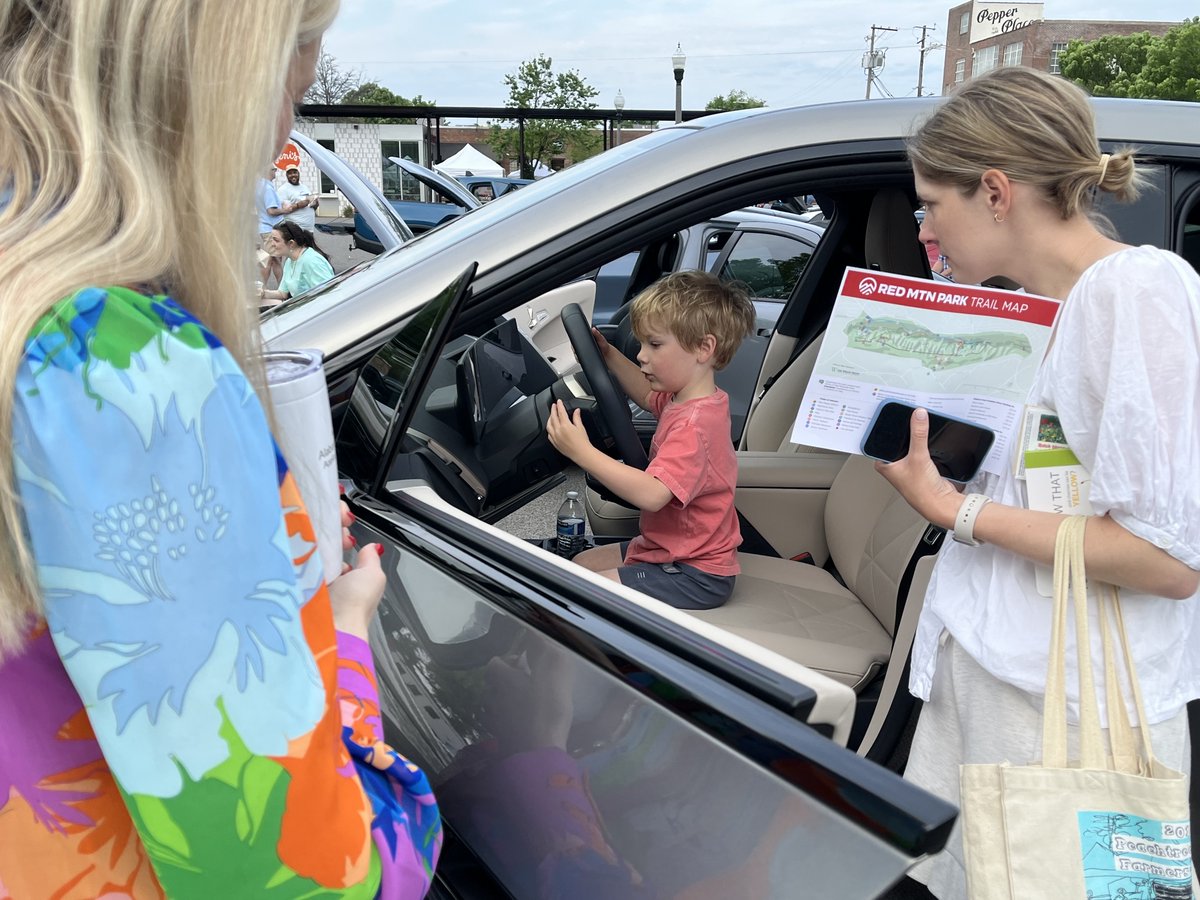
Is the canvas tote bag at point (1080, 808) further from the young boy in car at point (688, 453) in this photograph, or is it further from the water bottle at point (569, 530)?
the water bottle at point (569, 530)

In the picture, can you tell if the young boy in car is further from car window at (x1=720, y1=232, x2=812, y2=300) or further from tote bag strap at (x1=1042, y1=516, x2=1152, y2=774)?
car window at (x1=720, y1=232, x2=812, y2=300)

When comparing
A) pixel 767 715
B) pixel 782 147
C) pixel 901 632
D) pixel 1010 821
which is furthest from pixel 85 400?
pixel 901 632

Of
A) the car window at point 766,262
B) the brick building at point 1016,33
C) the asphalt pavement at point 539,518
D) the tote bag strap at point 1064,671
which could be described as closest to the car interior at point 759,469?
the tote bag strap at point 1064,671

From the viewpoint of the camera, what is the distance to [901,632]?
1.92 m

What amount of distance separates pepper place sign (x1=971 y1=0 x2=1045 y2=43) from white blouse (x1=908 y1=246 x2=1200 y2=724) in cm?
7711

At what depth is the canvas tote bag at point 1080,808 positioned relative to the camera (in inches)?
49.1

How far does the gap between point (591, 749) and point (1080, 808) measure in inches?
27.8

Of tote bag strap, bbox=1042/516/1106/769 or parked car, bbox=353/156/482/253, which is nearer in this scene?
tote bag strap, bbox=1042/516/1106/769

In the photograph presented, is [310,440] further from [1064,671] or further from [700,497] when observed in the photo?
[700,497]

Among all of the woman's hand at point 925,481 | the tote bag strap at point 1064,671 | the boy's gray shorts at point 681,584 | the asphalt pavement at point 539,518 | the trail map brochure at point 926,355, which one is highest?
the trail map brochure at point 926,355

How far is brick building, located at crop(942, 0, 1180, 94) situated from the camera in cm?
6319

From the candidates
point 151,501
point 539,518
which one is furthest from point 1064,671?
point 539,518

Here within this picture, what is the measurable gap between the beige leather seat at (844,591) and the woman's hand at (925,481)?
651 millimetres

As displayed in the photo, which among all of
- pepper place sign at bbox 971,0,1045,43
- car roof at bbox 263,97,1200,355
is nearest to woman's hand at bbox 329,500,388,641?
car roof at bbox 263,97,1200,355
